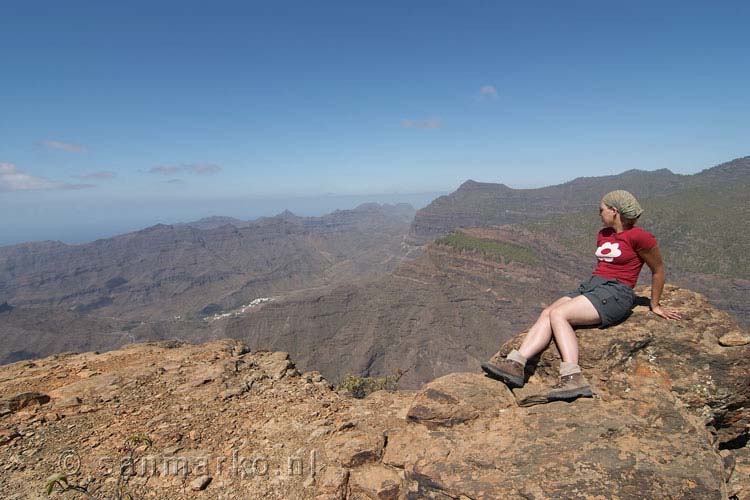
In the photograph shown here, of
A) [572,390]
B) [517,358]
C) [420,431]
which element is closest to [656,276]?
[572,390]

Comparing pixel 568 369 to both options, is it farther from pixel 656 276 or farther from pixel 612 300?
pixel 656 276

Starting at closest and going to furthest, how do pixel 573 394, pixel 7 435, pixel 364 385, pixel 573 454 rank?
1. pixel 573 454
2. pixel 7 435
3. pixel 573 394
4. pixel 364 385

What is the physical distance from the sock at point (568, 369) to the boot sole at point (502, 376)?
571 mm

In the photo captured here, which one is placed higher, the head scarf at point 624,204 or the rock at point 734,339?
the head scarf at point 624,204

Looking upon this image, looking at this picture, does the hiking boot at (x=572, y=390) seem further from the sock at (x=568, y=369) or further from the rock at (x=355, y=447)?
the rock at (x=355, y=447)

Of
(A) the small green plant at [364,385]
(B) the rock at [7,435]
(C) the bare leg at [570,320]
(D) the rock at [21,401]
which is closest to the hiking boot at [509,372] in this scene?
(C) the bare leg at [570,320]

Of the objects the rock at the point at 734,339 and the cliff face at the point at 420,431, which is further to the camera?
the rock at the point at 734,339

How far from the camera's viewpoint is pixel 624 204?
532 centimetres

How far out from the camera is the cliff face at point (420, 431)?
3742 millimetres

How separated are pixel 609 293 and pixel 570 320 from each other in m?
0.74

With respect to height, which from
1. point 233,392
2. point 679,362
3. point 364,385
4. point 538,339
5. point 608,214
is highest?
point 608,214

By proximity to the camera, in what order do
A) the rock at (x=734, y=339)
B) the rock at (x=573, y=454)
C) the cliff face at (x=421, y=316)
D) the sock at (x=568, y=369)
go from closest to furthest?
the rock at (x=573, y=454), the sock at (x=568, y=369), the rock at (x=734, y=339), the cliff face at (x=421, y=316)

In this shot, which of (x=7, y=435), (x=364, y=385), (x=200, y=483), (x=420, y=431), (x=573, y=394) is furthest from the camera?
(x=364, y=385)

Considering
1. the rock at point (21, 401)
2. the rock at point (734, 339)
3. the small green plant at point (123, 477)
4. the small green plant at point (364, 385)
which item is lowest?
the small green plant at point (364, 385)
